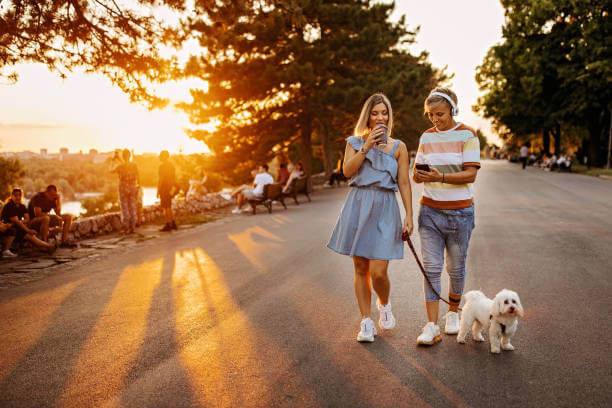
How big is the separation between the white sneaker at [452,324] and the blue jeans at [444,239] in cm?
33

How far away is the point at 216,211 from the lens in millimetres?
17094

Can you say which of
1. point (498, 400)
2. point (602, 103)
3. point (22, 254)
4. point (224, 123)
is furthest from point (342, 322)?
point (602, 103)

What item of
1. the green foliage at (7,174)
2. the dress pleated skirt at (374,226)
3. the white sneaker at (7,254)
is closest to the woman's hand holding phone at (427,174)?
the dress pleated skirt at (374,226)

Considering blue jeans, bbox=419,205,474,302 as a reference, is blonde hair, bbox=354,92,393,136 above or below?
above

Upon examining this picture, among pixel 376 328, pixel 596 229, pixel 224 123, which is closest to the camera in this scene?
pixel 376 328

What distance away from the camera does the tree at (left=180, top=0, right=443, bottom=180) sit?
66.1 feet

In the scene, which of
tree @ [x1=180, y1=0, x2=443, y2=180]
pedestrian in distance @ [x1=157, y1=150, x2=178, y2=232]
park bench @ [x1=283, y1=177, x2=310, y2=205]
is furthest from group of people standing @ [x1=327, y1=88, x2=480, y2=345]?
tree @ [x1=180, y1=0, x2=443, y2=180]

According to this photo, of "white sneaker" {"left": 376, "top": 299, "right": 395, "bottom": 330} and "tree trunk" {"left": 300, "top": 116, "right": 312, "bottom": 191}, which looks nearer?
"white sneaker" {"left": 376, "top": 299, "right": 395, "bottom": 330}

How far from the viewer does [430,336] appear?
4.21 m

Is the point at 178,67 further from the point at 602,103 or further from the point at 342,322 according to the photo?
the point at 602,103

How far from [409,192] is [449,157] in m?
0.44

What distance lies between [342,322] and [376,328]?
362mm

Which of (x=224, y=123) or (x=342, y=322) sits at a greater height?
(x=224, y=123)

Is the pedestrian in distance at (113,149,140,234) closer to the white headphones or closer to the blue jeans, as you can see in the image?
the blue jeans
